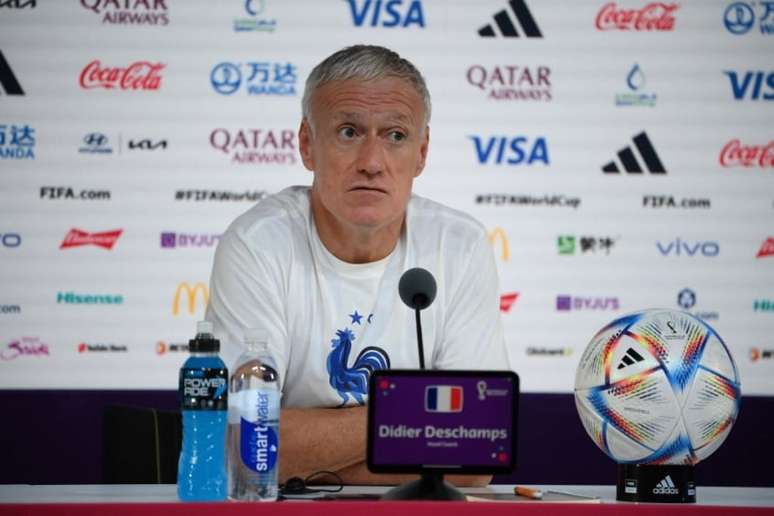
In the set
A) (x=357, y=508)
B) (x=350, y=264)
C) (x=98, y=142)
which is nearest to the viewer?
(x=357, y=508)

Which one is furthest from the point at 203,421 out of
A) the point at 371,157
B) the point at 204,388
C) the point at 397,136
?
the point at 397,136

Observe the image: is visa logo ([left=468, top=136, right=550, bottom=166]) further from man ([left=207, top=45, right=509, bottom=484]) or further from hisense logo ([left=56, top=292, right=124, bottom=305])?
man ([left=207, top=45, right=509, bottom=484])

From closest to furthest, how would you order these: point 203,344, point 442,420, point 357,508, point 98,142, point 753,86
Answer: point 357,508
point 442,420
point 203,344
point 98,142
point 753,86

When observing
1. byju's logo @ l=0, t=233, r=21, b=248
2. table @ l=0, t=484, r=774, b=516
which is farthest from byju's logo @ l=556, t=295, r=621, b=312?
table @ l=0, t=484, r=774, b=516

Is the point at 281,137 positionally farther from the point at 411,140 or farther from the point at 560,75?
the point at 411,140

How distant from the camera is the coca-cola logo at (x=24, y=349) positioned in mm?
5133

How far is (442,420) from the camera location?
1.91 m

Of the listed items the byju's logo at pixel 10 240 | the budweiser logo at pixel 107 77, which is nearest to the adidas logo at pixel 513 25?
the budweiser logo at pixel 107 77

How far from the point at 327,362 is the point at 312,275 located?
23cm

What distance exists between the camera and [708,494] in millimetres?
2354

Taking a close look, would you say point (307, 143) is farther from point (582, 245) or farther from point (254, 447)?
point (582, 245)

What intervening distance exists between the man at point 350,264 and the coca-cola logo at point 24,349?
98.7 inches

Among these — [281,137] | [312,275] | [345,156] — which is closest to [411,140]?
[345,156]

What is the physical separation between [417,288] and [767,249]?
3.84m
